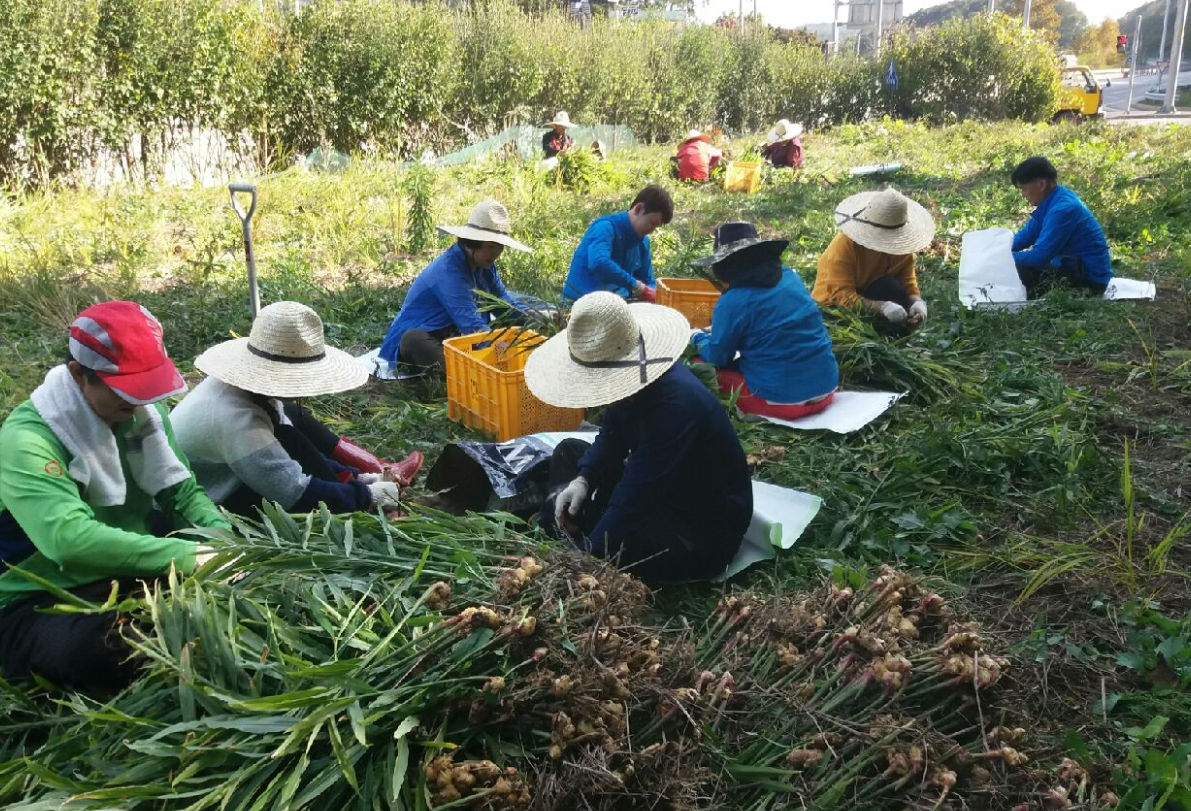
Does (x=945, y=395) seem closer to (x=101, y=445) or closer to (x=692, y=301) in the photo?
(x=692, y=301)

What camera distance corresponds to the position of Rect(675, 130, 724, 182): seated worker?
12797mm

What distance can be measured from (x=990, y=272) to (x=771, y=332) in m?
2.70

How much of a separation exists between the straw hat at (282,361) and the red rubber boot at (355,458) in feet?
2.09

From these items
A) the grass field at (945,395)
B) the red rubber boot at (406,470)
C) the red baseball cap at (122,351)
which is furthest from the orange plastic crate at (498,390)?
the red baseball cap at (122,351)

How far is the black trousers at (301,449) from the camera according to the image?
326 centimetres

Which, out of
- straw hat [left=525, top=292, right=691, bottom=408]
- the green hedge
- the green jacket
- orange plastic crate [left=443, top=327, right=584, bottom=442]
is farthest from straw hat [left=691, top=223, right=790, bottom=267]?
the green hedge

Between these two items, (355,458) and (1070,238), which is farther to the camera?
(1070,238)

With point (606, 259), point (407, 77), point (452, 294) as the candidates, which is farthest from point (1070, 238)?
point (407, 77)

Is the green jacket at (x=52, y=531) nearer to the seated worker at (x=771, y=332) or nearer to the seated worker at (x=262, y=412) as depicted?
the seated worker at (x=262, y=412)

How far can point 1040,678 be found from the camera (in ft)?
8.48

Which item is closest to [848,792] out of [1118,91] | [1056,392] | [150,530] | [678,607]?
[678,607]

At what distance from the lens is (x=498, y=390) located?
4.32m

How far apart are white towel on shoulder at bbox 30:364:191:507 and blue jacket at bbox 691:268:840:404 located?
2784 mm

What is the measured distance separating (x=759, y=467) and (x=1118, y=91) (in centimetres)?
4332
